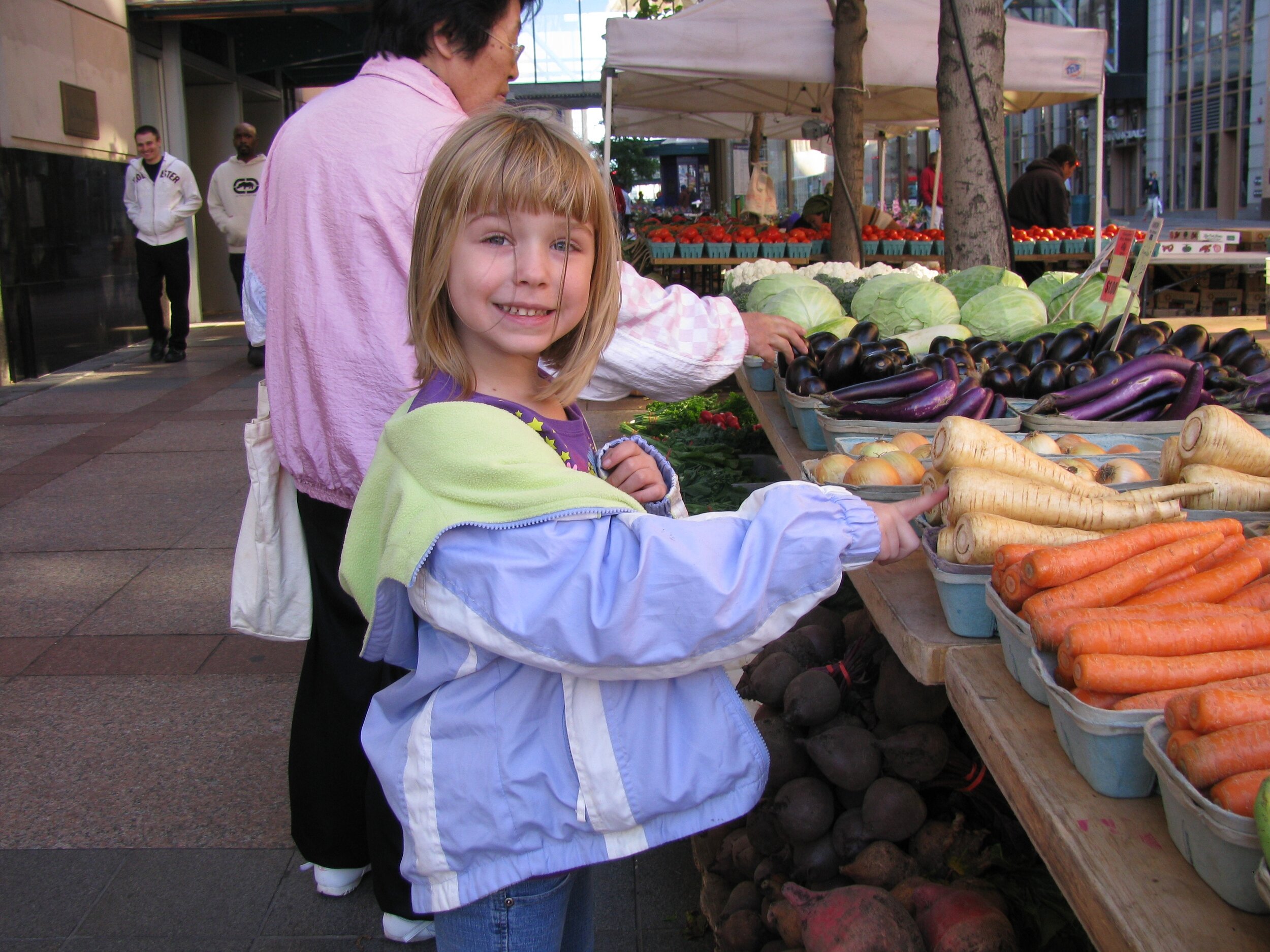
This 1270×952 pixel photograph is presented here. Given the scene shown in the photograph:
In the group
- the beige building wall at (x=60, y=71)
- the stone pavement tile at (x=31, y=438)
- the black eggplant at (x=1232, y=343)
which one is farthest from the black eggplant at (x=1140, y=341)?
the beige building wall at (x=60, y=71)

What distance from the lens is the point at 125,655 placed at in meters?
3.91

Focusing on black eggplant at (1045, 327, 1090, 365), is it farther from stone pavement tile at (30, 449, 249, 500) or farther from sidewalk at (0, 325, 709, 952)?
stone pavement tile at (30, 449, 249, 500)

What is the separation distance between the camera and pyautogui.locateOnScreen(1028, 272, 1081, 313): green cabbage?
17.3ft

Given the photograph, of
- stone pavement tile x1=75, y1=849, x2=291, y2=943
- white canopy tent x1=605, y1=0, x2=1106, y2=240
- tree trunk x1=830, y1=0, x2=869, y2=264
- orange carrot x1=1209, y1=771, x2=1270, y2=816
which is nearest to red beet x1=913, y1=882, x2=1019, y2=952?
orange carrot x1=1209, y1=771, x2=1270, y2=816

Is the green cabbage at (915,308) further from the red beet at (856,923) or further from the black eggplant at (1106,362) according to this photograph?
the red beet at (856,923)

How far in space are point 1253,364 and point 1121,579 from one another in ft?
6.70

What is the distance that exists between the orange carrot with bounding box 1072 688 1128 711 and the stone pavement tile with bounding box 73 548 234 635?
3.42 m

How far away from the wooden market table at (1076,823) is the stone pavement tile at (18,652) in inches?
131

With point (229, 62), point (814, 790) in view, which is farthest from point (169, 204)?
point (814, 790)

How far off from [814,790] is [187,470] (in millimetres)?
5428

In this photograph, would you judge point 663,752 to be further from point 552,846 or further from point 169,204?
point 169,204

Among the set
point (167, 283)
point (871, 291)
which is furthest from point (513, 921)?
point (167, 283)

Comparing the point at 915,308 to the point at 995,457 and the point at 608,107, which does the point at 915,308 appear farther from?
the point at 608,107

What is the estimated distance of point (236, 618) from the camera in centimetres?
249
